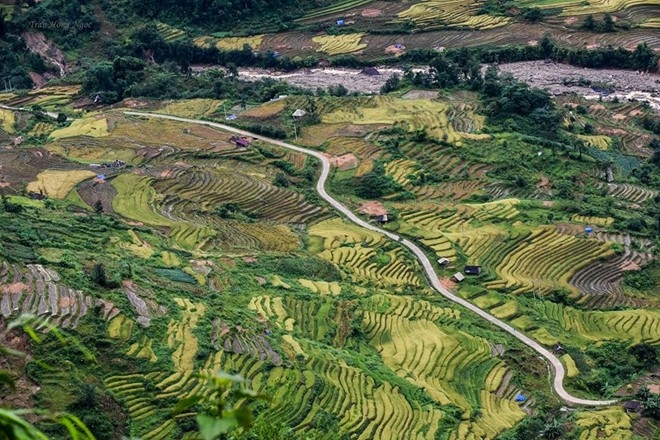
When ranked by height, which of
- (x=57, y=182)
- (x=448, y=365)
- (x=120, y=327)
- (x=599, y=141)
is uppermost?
(x=120, y=327)

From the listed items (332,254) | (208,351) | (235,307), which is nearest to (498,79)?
(332,254)

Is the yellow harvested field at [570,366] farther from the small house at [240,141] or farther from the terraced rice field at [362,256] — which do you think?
the small house at [240,141]

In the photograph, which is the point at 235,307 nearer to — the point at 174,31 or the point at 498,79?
the point at 498,79

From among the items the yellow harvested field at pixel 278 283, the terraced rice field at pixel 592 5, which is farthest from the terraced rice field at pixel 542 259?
the terraced rice field at pixel 592 5

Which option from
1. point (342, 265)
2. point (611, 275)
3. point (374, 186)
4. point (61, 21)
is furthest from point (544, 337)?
point (61, 21)

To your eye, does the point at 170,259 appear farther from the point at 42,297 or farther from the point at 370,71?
the point at 370,71

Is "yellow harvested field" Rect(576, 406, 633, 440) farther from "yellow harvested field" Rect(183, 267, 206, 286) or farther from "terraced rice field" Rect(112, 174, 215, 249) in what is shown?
"terraced rice field" Rect(112, 174, 215, 249)
